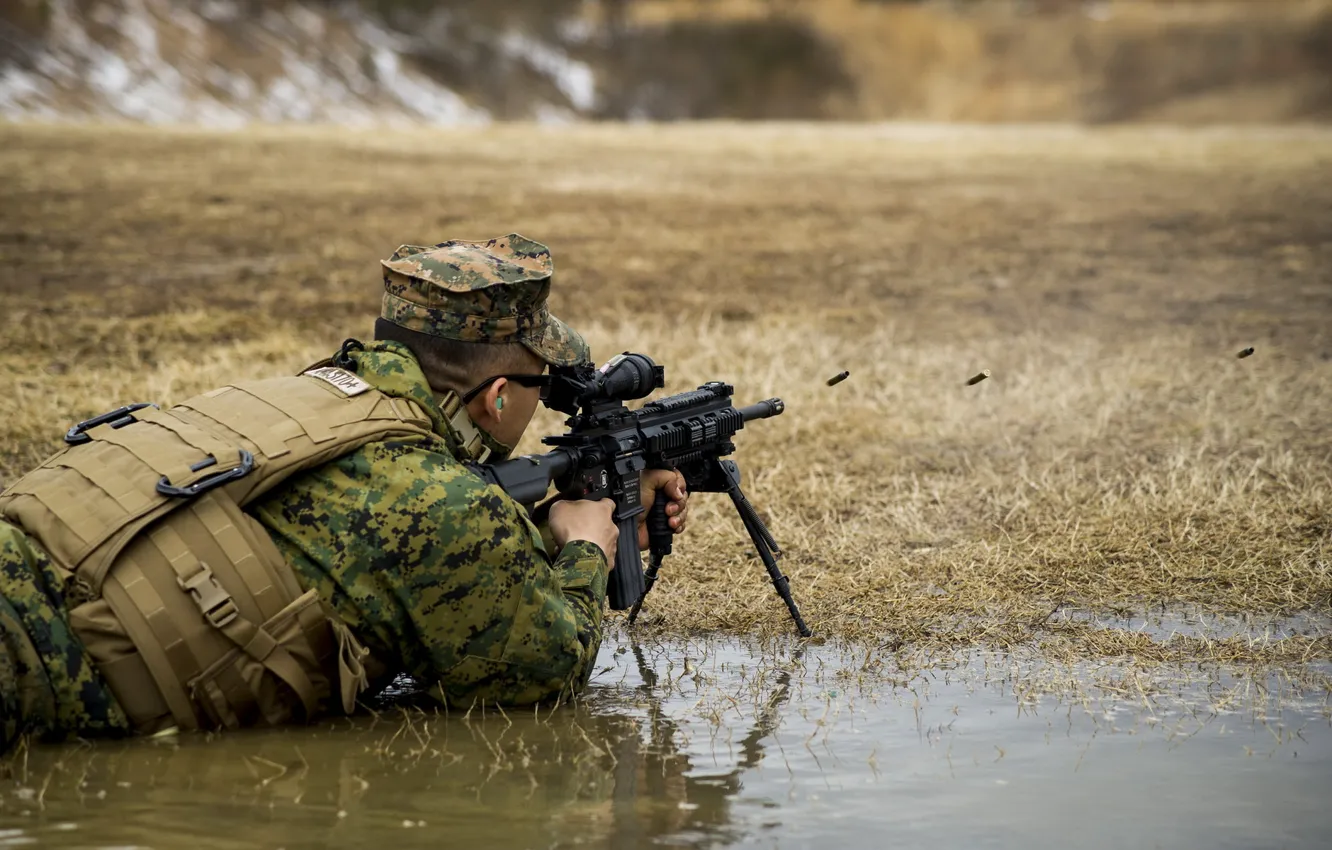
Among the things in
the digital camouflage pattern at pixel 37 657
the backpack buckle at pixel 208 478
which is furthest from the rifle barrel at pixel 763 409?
the digital camouflage pattern at pixel 37 657

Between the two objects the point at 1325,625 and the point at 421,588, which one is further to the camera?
the point at 1325,625

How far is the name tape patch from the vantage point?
13.9 feet

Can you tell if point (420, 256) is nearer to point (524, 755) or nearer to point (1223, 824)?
point (524, 755)

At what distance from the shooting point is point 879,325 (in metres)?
11.7

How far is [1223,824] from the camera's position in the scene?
3.80 metres

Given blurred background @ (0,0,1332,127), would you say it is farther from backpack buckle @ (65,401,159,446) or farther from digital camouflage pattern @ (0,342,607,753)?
digital camouflage pattern @ (0,342,607,753)

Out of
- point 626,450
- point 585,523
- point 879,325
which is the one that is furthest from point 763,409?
point 879,325

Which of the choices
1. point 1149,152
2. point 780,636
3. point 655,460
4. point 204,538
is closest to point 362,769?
point 204,538

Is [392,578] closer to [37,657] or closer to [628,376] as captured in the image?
[37,657]

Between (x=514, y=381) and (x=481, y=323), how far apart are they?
0.74 feet

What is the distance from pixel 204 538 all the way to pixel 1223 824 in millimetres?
2623

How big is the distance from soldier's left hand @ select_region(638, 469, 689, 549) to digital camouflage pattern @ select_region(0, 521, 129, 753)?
68.8 inches

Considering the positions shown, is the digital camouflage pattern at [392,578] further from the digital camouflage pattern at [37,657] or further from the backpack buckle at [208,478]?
the backpack buckle at [208,478]

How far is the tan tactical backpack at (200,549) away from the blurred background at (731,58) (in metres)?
49.2
